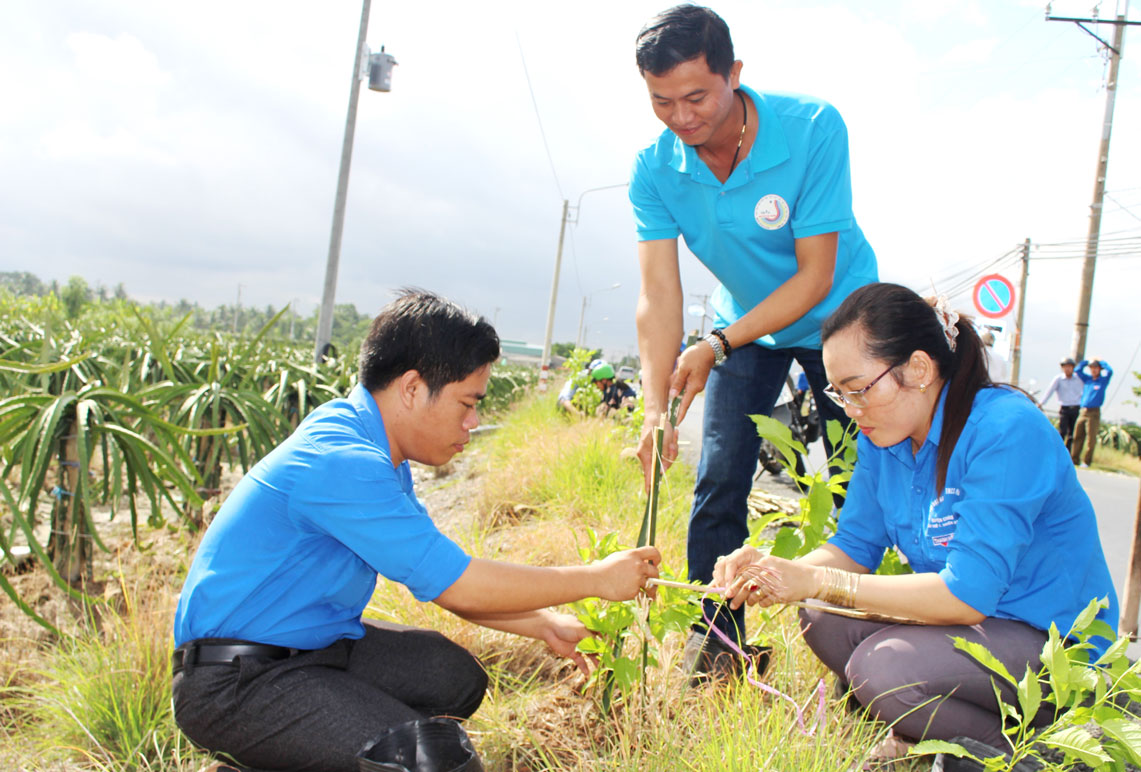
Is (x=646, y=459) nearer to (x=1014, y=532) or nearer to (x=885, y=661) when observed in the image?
(x=885, y=661)

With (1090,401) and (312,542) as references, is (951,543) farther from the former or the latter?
(1090,401)

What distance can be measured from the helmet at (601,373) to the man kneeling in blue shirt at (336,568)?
8.42 m

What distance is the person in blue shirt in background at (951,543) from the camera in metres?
1.71

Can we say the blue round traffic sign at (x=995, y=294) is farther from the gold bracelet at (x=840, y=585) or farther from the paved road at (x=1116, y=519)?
the gold bracelet at (x=840, y=585)

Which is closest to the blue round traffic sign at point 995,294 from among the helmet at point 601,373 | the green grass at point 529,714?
the helmet at point 601,373

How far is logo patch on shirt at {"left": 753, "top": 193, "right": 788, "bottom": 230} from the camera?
7.37ft

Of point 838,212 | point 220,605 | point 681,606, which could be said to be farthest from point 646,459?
point 220,605

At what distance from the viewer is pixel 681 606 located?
6.44 feet

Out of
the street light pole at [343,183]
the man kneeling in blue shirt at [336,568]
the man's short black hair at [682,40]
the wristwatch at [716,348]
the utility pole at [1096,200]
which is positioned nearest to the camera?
the man kneeling in blue shirt at [336,568]

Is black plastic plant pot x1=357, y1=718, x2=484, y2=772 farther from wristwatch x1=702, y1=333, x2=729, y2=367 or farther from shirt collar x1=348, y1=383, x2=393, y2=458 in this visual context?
wristwatch x1=702, y1=333, x2=729, y2=367

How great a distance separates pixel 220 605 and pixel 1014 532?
5.74ft

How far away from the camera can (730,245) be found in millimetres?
2383

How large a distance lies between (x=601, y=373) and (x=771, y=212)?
831cm

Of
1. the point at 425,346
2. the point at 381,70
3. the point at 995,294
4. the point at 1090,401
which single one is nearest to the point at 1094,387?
the point at 1090,401
